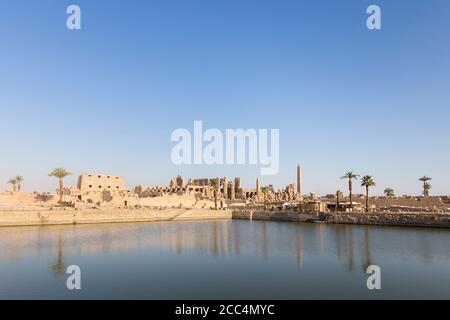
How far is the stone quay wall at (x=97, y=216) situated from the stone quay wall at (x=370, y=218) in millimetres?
12260

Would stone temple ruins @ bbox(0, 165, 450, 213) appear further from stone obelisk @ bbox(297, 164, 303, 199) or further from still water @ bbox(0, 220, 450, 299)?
still water @ bbox(0, 220, 450, 299)

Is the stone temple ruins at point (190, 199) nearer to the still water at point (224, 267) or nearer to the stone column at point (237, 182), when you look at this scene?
the stone column at point (237, 182)

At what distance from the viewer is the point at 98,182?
306 feet

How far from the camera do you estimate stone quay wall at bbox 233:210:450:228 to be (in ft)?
149

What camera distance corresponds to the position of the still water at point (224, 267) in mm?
16953

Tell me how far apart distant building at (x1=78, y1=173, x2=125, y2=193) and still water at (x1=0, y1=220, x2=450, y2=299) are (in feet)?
182

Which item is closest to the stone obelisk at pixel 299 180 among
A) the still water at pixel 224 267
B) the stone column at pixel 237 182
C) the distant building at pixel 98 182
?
the stone column at pixel 237 182

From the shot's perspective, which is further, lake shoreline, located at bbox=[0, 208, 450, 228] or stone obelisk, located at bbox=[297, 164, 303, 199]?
stone obelisk, located at bbox=[297, 164, 303, 199]

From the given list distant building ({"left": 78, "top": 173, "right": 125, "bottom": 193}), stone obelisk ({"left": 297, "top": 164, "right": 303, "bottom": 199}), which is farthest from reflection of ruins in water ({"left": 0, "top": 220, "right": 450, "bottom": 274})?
stone obelisk ({"left": 297, "top": 164, "right": 303, "bottom": 199})

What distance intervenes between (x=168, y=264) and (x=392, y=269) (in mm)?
15188
